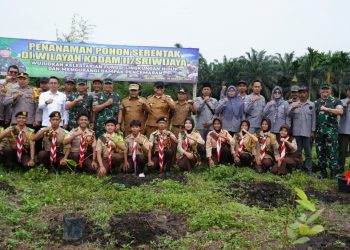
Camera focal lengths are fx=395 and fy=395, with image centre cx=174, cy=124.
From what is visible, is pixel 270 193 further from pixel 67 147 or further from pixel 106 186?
pixel 67 147

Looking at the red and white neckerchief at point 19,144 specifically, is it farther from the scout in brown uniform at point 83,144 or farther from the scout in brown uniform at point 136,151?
the scout in brown uniform at point 136,151

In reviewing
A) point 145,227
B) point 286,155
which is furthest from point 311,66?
point 145,227

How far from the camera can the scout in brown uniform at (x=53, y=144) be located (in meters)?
7.52

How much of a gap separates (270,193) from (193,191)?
1248 mm

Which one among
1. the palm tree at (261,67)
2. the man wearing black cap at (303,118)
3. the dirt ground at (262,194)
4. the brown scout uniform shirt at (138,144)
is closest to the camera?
the dirt ground at (262,194)

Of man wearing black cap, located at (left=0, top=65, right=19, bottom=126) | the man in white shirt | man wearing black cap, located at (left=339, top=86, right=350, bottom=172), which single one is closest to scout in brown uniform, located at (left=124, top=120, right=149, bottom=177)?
the man in white shirt

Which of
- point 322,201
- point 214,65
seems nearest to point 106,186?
point 322,201

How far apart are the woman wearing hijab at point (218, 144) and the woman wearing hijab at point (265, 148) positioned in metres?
0.58

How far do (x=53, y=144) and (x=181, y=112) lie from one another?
280 cm

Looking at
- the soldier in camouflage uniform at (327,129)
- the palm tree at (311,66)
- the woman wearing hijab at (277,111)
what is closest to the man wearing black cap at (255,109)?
the woman wearing hijab at (277,111)

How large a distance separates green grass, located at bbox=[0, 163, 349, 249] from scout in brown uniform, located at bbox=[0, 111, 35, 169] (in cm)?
31

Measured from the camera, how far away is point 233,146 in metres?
8.34

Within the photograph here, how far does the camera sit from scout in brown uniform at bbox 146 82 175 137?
331 inches

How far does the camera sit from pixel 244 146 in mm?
8445
